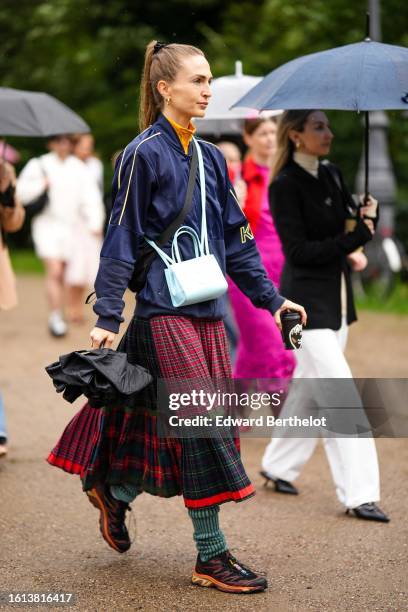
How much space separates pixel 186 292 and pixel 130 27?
57.6 feet

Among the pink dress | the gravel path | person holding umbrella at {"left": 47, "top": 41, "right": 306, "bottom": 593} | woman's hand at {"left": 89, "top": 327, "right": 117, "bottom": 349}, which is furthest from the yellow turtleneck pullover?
the pink dress

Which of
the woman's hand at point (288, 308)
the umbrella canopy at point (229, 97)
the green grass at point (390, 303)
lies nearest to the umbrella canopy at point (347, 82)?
the woman's hand at point (288, 308)

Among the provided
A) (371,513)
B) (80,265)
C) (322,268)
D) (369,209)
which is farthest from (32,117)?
(80,265)

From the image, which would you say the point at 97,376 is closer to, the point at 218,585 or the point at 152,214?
the point at 152,214

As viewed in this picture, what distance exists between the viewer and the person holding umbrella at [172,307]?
14.1 ft

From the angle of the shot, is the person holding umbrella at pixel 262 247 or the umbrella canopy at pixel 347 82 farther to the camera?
the person holding umbrella at pixel 262 247

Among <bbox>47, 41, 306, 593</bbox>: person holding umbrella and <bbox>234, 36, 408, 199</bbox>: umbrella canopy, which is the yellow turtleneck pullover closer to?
<bbox>47, 41, 306, 593</bbox>: person holding umbrella

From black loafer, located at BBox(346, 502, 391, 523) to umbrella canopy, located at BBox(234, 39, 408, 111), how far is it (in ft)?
5.98

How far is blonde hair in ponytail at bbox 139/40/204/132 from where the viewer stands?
4.42 meters

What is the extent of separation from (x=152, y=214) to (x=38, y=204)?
705 centimetres

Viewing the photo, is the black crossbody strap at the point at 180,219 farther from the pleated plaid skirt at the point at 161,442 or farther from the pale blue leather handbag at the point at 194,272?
the pleated plaid skirt at the point at 161,442

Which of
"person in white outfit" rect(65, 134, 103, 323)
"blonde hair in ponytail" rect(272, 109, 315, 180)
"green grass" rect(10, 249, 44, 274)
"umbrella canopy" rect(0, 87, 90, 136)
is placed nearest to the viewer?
"blonde hair in ponytail" rect(272, 109, 315, 180)

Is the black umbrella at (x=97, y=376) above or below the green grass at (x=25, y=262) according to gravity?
above

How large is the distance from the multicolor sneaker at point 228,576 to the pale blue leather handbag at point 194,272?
3.26 feet
